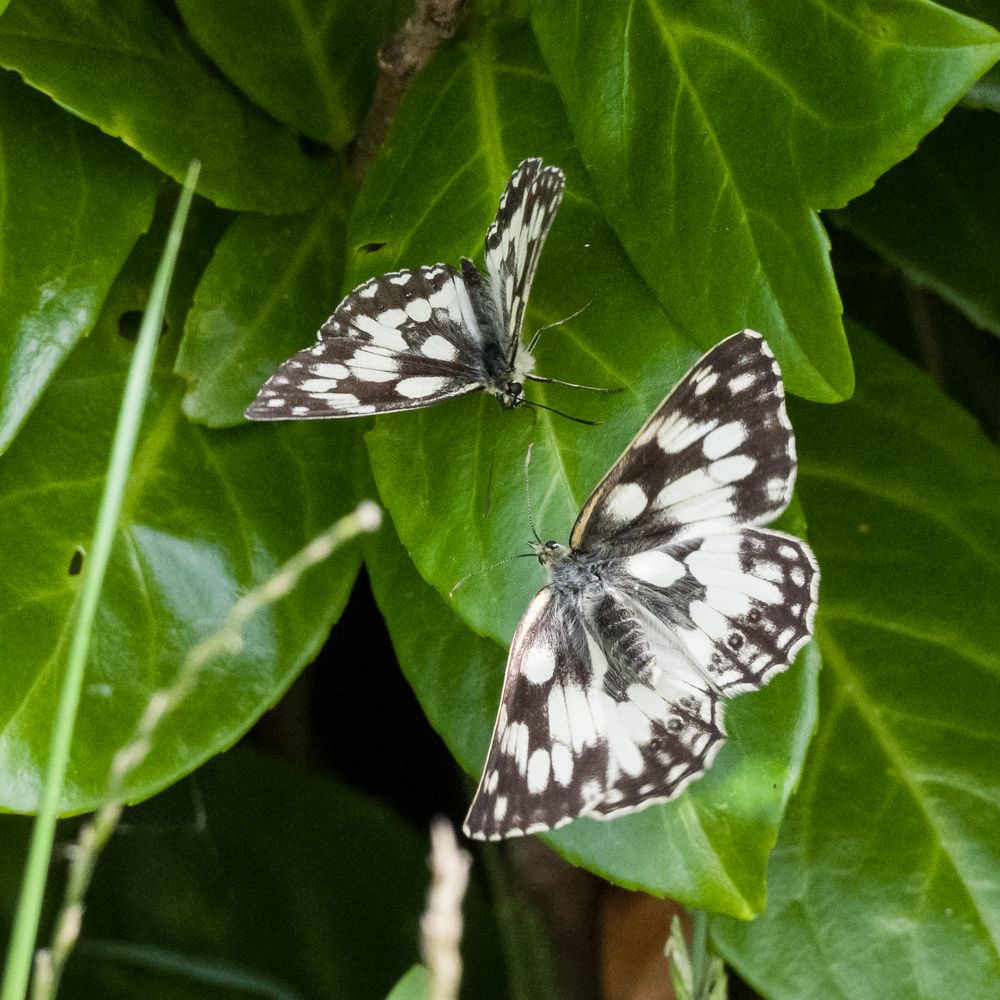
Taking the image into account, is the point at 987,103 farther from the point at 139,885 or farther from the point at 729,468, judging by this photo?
the point at 139,885

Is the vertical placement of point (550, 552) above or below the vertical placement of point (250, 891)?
above

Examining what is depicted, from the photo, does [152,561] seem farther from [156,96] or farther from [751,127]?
[751,127]

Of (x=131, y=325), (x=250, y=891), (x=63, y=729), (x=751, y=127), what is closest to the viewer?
(x=63, y=729)

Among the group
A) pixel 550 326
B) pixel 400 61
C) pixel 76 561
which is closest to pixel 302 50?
pixel 400 61

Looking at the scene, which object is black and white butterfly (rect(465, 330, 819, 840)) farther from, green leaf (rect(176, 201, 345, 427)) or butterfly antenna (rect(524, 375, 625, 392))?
green leaf (rect(176, 201, 345, 427))

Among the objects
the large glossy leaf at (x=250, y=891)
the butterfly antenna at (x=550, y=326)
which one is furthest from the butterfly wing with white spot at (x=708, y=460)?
the large glossy leaf at (x=250, y=891)

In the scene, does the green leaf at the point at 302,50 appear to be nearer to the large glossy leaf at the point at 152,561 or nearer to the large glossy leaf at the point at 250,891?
the large glossy leaf at the point at 152,561
